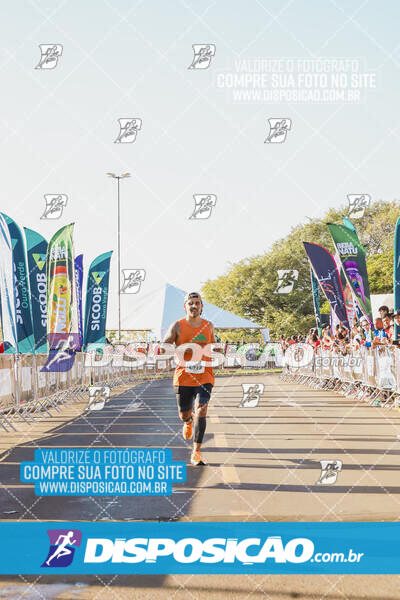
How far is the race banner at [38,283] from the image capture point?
19.9 metres

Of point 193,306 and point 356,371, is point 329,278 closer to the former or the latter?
point 356,371

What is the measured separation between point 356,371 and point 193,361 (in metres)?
12.4

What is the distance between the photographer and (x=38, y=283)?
68.9 ft

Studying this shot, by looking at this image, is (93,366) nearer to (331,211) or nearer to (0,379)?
(0,379)

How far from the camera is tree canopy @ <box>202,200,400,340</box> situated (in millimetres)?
63562

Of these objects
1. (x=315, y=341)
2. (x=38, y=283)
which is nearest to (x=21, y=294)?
(x=38, y=283)

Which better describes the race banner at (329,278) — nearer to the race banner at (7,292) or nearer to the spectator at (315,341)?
the spectator at (315,341)

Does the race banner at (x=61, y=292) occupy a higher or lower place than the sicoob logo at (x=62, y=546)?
higher

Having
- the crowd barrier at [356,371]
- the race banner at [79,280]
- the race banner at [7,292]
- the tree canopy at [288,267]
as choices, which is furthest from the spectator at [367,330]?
the tree canopy at [288,267]

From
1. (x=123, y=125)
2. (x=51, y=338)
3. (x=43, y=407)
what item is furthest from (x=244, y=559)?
(x=51, y=338)

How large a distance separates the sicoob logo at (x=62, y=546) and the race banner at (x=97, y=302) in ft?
75.4

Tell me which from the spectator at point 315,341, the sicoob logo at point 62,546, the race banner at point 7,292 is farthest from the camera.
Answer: the spectator at point 315,341

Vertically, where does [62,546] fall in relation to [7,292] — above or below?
below

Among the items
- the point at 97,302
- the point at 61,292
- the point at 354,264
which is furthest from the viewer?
the point at 97,302
